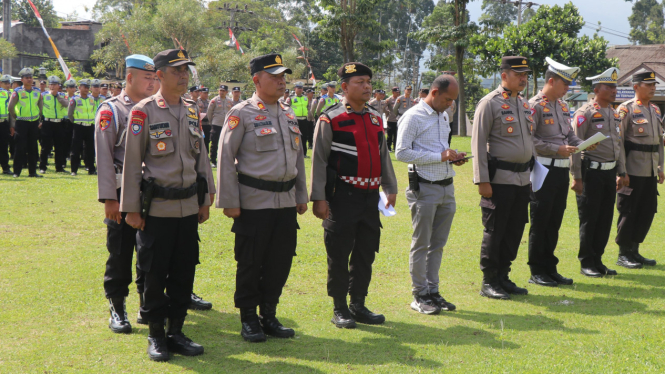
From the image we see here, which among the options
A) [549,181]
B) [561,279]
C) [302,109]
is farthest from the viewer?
[302,109]

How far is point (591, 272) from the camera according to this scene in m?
6.82

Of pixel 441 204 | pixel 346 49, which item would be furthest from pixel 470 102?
pixel 441 204

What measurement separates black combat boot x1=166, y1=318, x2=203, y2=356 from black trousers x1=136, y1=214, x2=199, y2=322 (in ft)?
0.27

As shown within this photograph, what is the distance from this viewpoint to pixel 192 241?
4.25 meters

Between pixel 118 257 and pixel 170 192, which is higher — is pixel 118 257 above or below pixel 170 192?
below

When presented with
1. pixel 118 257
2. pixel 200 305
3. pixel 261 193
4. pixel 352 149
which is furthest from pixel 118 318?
pixel 352 149

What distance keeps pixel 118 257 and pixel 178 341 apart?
90 cm

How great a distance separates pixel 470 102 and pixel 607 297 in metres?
40.7

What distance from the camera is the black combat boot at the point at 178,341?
418 centimetres

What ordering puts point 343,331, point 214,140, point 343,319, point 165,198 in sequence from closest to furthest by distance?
point 165,198 → point 343,331 → point 343,319 → point 214,140

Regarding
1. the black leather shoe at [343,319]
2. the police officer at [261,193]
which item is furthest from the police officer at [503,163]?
the police officer at [261,193]

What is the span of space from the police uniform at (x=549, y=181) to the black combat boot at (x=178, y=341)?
389 centimetres

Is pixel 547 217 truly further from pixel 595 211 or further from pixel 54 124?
pixel 54 124

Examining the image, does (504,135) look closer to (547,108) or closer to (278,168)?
(547,108)
